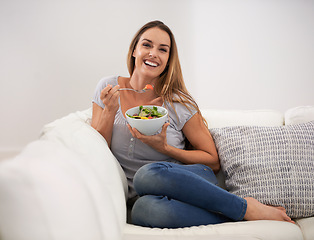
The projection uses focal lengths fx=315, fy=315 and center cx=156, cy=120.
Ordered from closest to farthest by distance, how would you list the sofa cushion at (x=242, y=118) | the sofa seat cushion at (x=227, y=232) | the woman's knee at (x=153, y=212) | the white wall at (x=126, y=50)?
the sofa seat cushion at (x=227, y=232) → the woman's knee at (x=153, y=212) → the sofa cushion at (x=242, y=118) → the white wall at (x=126, y=50)

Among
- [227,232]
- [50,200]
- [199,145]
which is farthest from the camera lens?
[199,145]

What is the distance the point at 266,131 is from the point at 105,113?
2.60 feet

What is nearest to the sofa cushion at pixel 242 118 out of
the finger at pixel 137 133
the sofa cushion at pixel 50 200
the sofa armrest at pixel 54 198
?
the finger at pixel 137 133

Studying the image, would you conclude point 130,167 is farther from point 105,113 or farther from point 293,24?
point 293,24

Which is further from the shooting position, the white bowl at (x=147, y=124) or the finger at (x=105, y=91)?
the finger at (x=105, y=91)

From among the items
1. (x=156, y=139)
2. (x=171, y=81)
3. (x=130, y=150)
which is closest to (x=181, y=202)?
(x=156, y=139)

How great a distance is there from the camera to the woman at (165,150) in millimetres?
1222

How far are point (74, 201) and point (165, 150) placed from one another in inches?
27.8

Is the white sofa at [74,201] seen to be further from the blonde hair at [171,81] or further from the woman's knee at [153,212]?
the blonde hair at [171,81]

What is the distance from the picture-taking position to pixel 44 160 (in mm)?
850

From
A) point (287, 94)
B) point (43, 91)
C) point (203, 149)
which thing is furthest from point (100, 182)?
point (43, 91)

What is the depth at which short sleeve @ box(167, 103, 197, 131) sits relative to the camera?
1.61 metres

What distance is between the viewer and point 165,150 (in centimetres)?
149

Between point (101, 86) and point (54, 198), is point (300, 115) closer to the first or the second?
point (101, 86)
